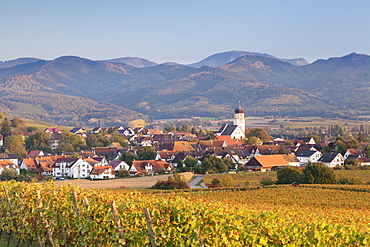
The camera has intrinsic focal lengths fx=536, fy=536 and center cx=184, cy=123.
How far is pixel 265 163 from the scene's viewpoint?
69.9 metres

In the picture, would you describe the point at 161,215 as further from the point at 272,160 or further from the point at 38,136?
the point at 38,136

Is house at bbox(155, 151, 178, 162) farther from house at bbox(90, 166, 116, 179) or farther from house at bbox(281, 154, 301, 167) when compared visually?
house at bbox(281, 154, 301, 167)

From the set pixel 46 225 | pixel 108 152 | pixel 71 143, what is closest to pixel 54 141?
pixel 71 143

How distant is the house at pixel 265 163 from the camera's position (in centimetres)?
6894

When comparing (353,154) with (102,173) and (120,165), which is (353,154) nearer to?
(120,165)

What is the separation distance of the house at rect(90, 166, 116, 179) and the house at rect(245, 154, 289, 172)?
1735cm

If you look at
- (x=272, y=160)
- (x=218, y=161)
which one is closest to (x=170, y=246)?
(x=218, y=161)

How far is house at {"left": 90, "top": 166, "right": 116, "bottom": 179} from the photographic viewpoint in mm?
66000

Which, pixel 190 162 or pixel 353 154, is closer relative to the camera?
pixel 190 162

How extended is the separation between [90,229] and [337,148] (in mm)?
73794

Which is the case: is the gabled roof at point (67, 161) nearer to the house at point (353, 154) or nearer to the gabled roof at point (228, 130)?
the house at point (353, 154)

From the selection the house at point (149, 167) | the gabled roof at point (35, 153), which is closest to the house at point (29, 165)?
the gabled roof at point (35, 153)

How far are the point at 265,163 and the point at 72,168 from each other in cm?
2565

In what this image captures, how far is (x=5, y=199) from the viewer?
50.9ft
